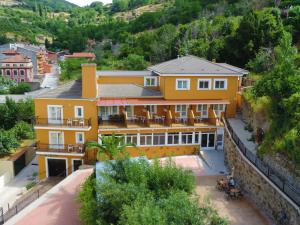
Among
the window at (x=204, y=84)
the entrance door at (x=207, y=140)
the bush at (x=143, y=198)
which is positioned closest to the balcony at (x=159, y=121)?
the entrance door at (x=207, y=140)

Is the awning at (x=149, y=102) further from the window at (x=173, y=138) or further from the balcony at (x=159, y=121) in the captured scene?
the window at (x=173, y=138)

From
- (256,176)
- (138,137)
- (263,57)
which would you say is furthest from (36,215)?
(263,57)

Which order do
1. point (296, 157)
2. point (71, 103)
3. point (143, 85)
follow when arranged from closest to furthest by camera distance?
point (296, 157) < point (71, 103) < point (143, 85)

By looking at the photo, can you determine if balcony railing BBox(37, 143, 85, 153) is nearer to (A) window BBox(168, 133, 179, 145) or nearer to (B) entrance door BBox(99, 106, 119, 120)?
(B) entrance door BBox(99, 106, 119, 120)

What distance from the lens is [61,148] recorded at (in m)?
29.1

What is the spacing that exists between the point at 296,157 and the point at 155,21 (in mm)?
92442

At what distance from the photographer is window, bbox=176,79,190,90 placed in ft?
97.8

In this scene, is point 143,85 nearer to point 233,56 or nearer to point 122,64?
point 233,56

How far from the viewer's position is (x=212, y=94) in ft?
99.4

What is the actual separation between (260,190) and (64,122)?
1699 cm

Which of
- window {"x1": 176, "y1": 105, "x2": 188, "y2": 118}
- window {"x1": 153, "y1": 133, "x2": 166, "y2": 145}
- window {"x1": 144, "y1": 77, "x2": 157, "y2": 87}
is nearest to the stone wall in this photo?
window {"x1": 153, "y1": 133, "x2": 166, "y2": 145}

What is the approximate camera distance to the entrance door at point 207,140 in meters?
29.5

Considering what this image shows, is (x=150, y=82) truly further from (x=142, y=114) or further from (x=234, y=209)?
(x=234, y=209)

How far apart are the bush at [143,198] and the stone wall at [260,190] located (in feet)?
14.2
